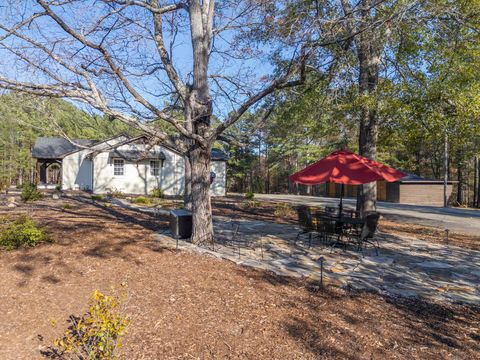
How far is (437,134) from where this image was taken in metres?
7.82

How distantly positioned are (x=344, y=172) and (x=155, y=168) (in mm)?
18869

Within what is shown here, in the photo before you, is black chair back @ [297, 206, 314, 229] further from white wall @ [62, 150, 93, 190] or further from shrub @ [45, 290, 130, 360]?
white wall @ [62, 150, 93, 190]

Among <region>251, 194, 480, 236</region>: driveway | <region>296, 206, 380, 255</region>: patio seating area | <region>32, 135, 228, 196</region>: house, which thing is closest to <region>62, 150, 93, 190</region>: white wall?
<region>32, 135, 228, 196</region>: house

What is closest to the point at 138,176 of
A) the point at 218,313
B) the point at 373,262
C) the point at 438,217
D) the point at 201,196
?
the point at 201,196

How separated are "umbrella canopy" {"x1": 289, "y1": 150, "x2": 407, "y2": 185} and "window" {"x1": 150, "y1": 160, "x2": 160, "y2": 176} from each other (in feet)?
58.3

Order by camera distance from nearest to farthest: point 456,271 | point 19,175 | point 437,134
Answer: point 456,271
point 437,134
point 19,175

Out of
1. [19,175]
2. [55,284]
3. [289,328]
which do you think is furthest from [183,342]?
[19,175]

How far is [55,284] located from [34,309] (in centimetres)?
74

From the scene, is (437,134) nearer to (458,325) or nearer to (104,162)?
(458,325)

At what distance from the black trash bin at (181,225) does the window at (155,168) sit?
1648 cm

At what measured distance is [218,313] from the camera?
3.68m

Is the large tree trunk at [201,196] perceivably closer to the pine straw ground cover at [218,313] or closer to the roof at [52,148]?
the pine straw ground cover at [218,313]

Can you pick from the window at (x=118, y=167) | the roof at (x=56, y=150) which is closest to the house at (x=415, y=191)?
the roof at (x=56, y=150)

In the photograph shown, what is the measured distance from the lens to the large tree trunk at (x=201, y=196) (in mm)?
7004
